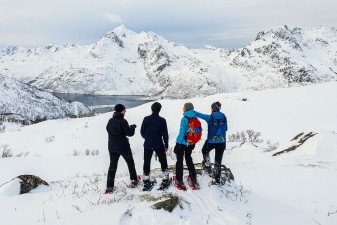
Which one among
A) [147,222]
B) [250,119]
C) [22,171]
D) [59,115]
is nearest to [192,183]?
[147,222]

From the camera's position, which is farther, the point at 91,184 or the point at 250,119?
the point at 250,119

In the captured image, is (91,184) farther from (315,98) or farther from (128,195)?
(315,98)

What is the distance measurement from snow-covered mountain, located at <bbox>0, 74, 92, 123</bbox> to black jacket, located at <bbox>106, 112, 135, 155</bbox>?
14652 cm

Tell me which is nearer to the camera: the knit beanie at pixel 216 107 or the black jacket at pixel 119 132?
the black jacket at pixel 119 132

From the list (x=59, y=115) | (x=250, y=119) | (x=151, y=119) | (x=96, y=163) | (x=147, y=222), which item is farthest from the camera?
(x=59, y=115)

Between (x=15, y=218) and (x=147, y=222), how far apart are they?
269cm

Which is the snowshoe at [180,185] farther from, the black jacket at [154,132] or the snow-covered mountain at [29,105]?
the snow-covered mountain at [29,105]

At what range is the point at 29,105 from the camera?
174 metres

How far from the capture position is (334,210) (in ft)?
30.9

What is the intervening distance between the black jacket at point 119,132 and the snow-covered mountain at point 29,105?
147m

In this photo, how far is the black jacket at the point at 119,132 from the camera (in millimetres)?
9055

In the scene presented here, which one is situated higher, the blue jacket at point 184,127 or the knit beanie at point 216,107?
the knit beanie at point 216,107

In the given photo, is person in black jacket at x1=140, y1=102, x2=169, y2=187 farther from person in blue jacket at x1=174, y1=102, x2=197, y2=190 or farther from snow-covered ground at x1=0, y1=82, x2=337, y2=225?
snow-covered ground at x1=0, y1=82, x2=337, y2=225

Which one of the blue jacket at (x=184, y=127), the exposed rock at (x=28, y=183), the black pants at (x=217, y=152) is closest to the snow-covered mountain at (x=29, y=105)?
the exposed rock at (x=28, y=183)
